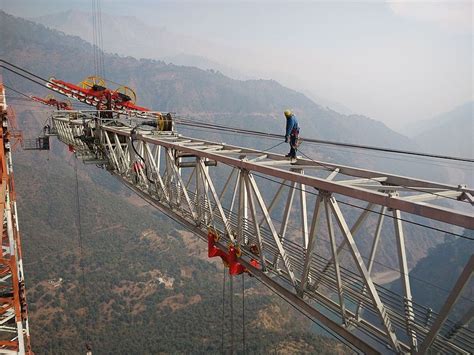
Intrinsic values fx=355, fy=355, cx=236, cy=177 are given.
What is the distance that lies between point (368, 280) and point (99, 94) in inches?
725

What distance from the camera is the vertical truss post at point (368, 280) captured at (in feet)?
18.8

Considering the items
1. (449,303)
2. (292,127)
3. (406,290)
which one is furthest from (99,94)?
(449,303)

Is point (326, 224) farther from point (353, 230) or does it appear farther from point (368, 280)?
point (368, 280)

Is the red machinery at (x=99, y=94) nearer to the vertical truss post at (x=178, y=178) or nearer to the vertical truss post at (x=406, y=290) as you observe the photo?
the vertical truss post at (x=178, y=178)

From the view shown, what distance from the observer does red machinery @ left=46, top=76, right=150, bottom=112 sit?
64.1 feet

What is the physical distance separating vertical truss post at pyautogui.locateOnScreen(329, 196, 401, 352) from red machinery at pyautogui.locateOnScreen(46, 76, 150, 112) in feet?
51.9

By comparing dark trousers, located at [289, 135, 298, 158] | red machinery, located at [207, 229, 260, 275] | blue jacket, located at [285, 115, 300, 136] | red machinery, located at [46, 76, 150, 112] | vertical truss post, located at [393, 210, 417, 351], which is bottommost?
red machinery, located at [207, 229, 260, 275]

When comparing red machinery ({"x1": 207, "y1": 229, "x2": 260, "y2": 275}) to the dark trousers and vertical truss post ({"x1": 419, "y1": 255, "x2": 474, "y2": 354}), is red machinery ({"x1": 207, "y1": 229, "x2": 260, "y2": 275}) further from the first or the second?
vertical truss post ({"x1": 419, "y1": 255, "x2": 474, "y2": 354})

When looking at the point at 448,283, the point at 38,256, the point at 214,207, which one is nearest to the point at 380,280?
the point at 448,283

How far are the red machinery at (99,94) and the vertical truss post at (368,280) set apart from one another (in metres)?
15.8

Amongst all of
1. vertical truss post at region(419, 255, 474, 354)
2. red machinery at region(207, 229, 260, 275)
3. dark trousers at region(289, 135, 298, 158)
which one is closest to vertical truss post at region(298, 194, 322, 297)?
red machinery at region(207, 229, 260, 275)

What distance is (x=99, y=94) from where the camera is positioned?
19953 millimetres

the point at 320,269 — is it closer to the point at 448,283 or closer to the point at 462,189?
the point at 462,189

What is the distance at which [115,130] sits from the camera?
15281mm
